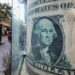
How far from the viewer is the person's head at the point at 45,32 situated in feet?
12.7

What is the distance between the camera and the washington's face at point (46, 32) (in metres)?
3.88

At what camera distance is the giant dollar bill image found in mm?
3711

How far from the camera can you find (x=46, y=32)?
3924 millimetres

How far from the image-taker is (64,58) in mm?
3764

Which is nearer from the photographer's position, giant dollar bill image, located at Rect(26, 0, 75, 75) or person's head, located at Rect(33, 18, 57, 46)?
giant dollar bill image, located at Rect(26, 0, 75, 75)

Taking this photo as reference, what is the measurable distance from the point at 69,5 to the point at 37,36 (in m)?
0.80

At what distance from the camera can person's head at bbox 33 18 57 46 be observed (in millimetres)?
3867

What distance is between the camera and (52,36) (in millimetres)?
3865

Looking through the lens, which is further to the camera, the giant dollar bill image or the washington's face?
the washington's face

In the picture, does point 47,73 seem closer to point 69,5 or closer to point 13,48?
point 69,5

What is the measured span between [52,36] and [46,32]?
0.13 meters

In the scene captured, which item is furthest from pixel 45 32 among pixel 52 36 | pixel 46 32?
pixel 52 36

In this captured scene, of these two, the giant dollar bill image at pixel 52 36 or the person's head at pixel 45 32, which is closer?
the giant dollar bill image at pixel 52 36

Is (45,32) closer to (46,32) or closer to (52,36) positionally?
(46,32)
